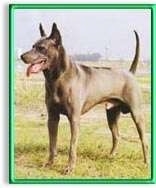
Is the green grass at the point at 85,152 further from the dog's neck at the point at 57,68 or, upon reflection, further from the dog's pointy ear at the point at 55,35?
the dog's pointy ear at the point at 55,35

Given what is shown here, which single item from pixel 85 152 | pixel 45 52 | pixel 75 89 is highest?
pixel 45 52

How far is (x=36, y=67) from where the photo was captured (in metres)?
2.29

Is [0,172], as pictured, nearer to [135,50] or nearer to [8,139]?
[8,139]

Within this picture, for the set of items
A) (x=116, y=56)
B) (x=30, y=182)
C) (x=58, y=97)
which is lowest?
(x=30, y=182)

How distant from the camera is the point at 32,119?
7.57ft

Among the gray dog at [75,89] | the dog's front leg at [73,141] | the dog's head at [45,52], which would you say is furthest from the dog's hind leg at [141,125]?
the dog's head at [45,52]

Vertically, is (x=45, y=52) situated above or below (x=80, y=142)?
above

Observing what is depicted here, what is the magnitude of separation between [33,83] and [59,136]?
204 millimetres

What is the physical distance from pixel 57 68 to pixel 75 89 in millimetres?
96

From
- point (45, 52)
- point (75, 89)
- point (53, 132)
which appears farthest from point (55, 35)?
point (53, 132)

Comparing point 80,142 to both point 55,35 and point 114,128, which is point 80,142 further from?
point 55,35

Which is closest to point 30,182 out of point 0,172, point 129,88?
point 0,172

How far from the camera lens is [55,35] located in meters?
2.29

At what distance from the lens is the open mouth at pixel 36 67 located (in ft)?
7.50
